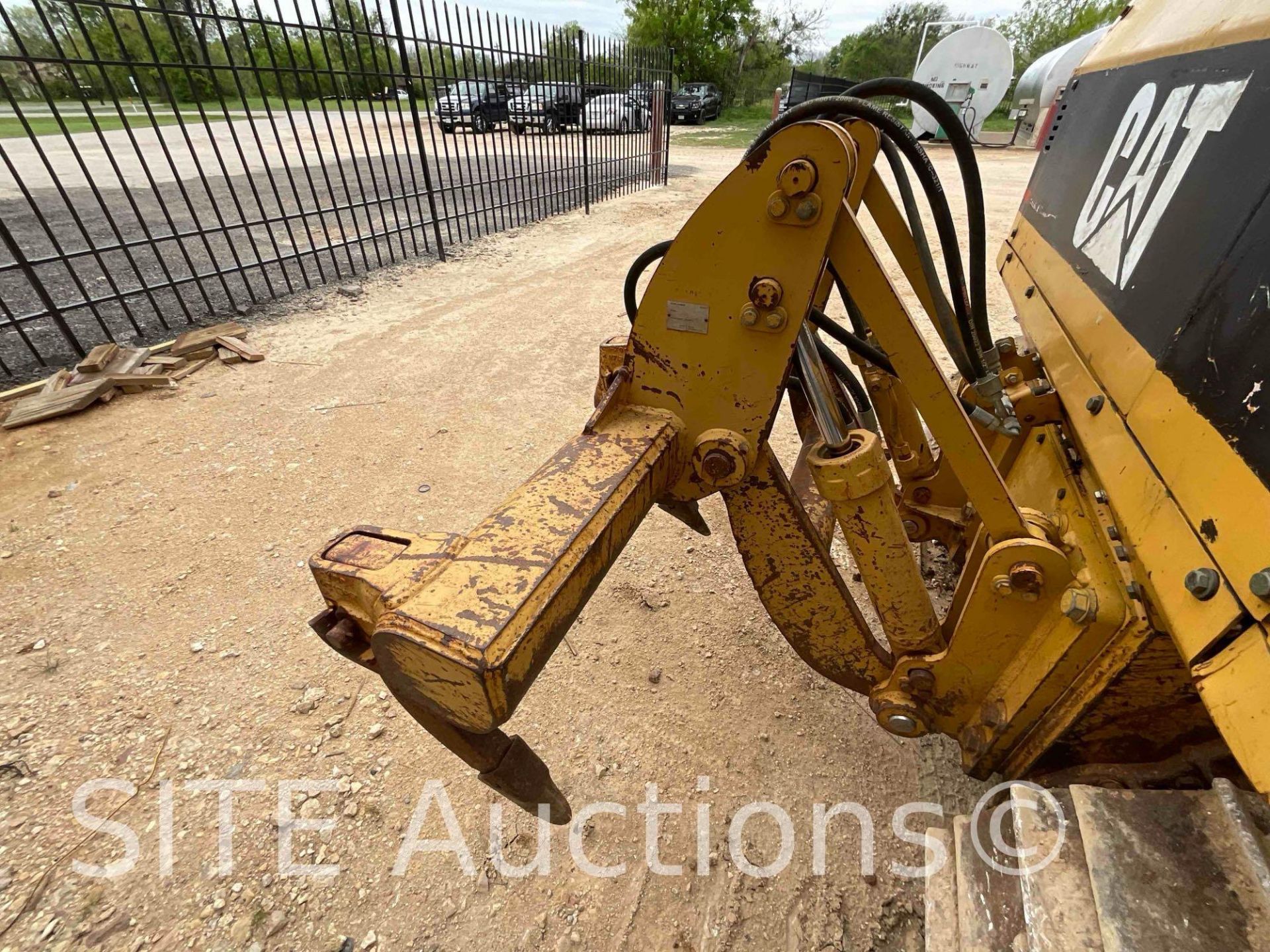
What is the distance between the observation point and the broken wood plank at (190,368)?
4.38 metres

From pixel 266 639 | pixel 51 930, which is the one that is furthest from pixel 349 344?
pixel 51 930

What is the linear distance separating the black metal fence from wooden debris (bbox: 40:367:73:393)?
28 centimetres

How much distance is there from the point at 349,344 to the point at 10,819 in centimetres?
389

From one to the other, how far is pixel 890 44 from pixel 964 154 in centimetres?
4227

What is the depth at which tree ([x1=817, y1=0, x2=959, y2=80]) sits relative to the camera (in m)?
32.1

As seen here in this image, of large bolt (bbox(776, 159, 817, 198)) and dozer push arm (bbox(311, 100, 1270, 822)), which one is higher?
large bolt (bbox(776, 159, 817, 198))

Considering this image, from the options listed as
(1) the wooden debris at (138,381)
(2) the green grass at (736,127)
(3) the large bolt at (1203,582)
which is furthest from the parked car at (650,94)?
(3) the large bolt at (1203,582)

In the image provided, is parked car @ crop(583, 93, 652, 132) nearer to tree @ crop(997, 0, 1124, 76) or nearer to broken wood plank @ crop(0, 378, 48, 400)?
broken wood plank @ crop(0, 378, 48, 400)

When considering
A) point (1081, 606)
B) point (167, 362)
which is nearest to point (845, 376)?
point (1081, 606)

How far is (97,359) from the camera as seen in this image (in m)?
4.17

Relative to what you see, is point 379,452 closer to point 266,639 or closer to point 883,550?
point 266,639

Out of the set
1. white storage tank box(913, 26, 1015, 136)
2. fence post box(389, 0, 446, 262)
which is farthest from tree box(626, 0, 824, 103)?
fence post box(389, 0, 446, 262)

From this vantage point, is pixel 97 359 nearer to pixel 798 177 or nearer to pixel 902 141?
pixel 798 177

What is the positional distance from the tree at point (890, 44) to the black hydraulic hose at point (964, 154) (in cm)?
3658
